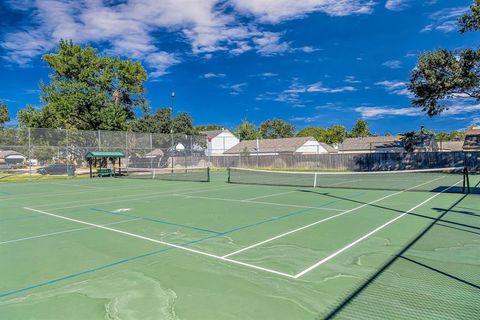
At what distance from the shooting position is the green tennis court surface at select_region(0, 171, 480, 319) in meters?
3.70

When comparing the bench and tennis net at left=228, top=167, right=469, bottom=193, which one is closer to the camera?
tennis net at left=228, top=167, right=469, bottom=193

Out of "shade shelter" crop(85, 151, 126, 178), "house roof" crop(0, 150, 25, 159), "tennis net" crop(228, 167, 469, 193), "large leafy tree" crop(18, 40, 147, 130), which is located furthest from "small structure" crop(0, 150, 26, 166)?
"tennis net" crop(228, 167, 469, 193)

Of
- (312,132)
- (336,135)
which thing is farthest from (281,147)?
(312,132)

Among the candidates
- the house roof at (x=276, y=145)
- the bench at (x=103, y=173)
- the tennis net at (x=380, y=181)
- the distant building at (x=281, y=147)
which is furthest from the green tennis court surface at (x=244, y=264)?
the house roof at (x=276, y=145)

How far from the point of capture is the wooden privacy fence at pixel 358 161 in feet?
93.7

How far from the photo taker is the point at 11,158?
2534 cm

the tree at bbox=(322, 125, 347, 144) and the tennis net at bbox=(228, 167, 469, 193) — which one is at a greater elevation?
the tree at bbox=(322, 125, 347, 144)

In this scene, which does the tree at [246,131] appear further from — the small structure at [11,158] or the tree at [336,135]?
the small structure at [11,158]

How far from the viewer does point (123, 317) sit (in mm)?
3518

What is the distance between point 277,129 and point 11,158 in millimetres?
80511

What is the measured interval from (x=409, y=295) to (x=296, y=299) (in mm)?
1367

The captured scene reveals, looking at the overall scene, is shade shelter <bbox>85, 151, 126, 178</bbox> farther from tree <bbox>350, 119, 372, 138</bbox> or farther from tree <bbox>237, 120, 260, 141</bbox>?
tree <bbox>350, 119, 372, 138</bbox>

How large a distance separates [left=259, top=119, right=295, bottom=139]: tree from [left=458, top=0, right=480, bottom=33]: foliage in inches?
2962

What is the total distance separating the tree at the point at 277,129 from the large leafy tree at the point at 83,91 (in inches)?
2452
